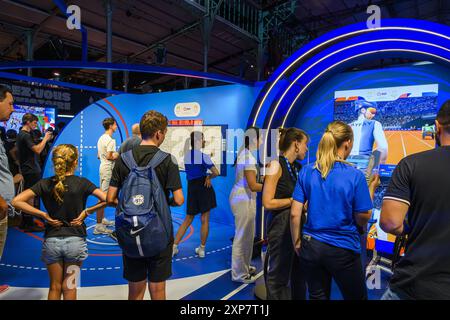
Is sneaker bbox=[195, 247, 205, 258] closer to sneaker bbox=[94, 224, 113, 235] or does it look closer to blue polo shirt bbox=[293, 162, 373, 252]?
sneaker bbox=[94, 224, 113, 235]

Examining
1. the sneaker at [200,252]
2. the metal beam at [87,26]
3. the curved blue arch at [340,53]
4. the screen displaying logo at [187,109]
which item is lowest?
the sneaker at [200,252]

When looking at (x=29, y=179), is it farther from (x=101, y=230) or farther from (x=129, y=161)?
(x=129, y=161)

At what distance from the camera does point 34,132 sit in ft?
15.4

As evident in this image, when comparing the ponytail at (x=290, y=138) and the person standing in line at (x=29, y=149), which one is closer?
the ponytail at (x=290, y=138)

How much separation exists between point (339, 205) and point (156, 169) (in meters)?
1.14

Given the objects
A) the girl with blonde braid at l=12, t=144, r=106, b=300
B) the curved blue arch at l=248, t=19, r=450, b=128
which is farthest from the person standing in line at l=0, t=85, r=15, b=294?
the curved blue arch at l=248, t=19, r=450, b=128

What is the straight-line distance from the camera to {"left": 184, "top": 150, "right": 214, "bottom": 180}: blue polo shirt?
12.3 ft

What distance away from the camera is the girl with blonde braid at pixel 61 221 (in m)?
2.05

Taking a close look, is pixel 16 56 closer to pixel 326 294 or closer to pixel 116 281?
pixel 116 281

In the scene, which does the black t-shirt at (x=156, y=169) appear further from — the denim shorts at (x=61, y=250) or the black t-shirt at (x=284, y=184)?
the black t-shirt at (x=284, y=184)

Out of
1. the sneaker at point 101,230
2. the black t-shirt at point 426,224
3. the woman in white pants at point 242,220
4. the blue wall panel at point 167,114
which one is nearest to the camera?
the black t-shirt at point 426,224

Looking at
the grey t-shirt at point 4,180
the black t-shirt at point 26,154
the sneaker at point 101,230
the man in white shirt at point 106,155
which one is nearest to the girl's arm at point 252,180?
the grey t-shirt at point 4,180

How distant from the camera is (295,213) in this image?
1896 millimetres

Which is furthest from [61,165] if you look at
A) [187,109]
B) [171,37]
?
[171,37]
